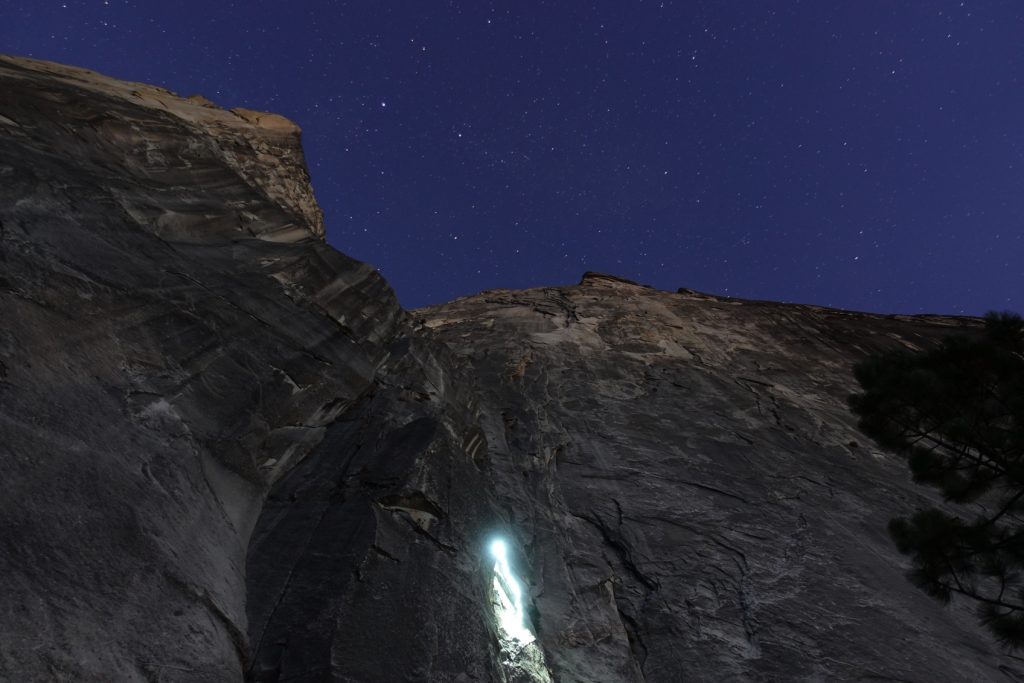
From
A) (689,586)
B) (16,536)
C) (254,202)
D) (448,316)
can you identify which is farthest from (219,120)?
(689,586)

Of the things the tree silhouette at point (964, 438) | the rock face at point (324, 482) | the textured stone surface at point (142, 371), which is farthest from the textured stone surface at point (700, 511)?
the textured stone surface at point (142, 371)

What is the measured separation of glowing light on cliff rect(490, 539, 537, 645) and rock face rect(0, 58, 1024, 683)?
275 millimetres

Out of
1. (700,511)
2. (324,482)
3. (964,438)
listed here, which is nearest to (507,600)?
(324,482)

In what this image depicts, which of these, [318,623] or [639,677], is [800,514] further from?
[318,623]

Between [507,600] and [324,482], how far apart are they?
299cm

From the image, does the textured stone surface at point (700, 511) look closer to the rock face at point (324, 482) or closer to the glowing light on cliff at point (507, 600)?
the rock face at point (324, 482)

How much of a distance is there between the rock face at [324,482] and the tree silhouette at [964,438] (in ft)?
6.75

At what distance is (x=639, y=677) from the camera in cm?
847

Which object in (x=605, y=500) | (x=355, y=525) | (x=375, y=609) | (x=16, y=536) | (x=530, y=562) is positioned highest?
(x=605, y=500)

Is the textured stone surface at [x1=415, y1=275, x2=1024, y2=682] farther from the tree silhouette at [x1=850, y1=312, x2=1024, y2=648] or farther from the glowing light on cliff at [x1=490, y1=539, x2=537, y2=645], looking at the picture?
the tree silhouette at [x1=850, y1=312, x2=1024, y2=648]

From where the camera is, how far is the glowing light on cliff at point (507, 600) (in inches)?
313

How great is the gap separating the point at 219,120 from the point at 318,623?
600 inches

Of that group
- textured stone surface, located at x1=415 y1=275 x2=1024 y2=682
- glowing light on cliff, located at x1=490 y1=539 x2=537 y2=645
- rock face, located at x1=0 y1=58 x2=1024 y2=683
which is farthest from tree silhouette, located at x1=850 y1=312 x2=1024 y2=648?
glowing light on cliff, located at x1=490 y1=539 x2=537 y2=645

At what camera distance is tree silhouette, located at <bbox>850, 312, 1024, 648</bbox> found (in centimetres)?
748
